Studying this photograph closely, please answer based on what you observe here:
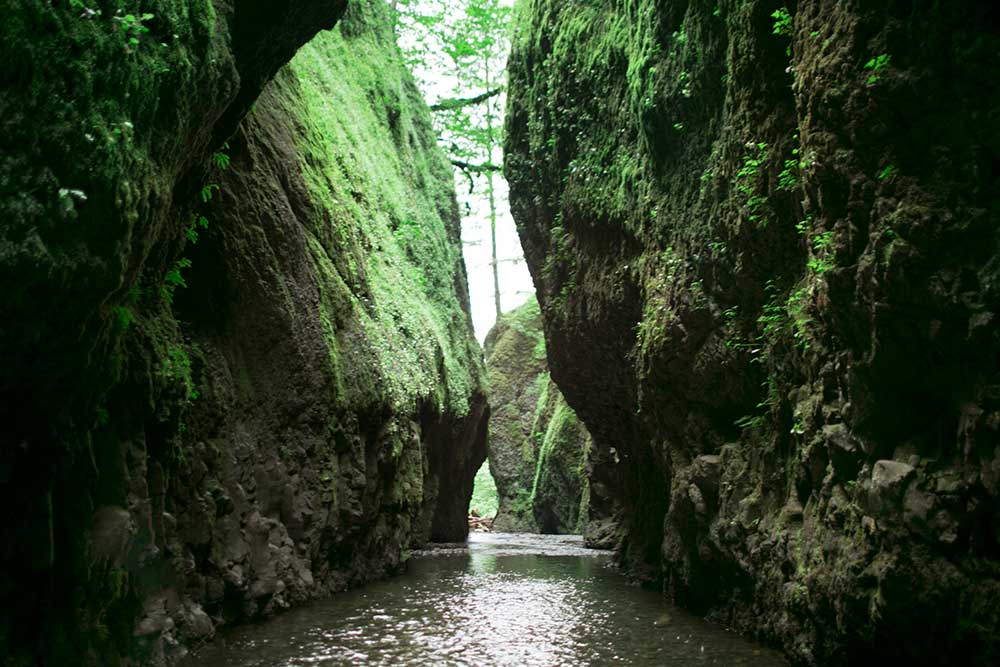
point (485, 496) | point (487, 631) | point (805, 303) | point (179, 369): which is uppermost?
point (805, 303)

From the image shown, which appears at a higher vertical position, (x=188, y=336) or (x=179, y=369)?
(x=188, y=336)

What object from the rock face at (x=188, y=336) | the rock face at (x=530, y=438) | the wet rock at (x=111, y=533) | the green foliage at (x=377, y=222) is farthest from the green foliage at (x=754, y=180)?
the rock face at (x=530, y=438)

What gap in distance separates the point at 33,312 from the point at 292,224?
6199 millimetres

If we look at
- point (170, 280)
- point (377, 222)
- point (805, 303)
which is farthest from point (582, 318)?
point (170, 280)

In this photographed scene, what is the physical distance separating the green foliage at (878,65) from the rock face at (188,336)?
4.36 meters

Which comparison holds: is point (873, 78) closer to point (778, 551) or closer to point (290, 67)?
point (778, 551)

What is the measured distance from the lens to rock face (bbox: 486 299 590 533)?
25.4m

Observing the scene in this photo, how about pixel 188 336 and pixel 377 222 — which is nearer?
pixel 188 336

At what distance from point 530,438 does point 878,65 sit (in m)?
27.1

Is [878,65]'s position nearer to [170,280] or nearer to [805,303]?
[805,303]

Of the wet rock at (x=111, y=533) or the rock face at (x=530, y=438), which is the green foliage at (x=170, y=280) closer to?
the wet rock at (x=111, y=533)

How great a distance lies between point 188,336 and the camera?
810cm

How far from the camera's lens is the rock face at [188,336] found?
4.05 metres

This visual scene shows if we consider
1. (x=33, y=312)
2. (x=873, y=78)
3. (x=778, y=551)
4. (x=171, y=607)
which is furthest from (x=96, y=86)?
(x=778, y=551)
